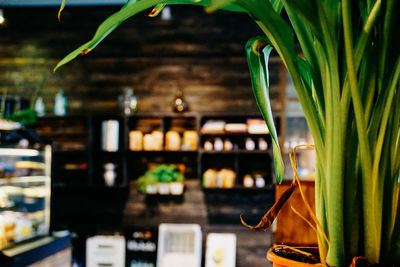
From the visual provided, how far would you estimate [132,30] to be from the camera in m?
5.42

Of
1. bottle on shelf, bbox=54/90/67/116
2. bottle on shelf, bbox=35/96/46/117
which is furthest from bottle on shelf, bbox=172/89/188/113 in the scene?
bottle on shelf, bbox=35/96/46/117

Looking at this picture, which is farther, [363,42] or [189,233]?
[189,233]

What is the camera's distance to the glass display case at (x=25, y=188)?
10.5 feet

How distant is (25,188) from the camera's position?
3.56 m

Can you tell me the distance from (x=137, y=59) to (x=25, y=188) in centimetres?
254

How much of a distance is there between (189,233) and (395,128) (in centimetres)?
436

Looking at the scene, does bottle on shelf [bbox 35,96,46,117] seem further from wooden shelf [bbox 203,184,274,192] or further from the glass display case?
wooden shelf [bbox 203,184,274,192]

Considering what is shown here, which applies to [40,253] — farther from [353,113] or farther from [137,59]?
[353,113]

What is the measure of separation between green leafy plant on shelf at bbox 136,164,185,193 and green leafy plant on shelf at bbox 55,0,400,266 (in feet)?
14.5

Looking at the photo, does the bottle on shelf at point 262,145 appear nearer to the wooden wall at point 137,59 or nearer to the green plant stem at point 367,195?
the wooden wall at point 137,59

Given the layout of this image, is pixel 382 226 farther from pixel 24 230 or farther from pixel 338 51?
pixel 24 230

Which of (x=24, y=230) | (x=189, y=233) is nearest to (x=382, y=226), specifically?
(x=24, y=230)

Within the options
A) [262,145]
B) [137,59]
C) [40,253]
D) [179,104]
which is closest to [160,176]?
[179,104]

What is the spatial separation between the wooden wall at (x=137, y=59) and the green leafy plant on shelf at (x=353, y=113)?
4.76 m
